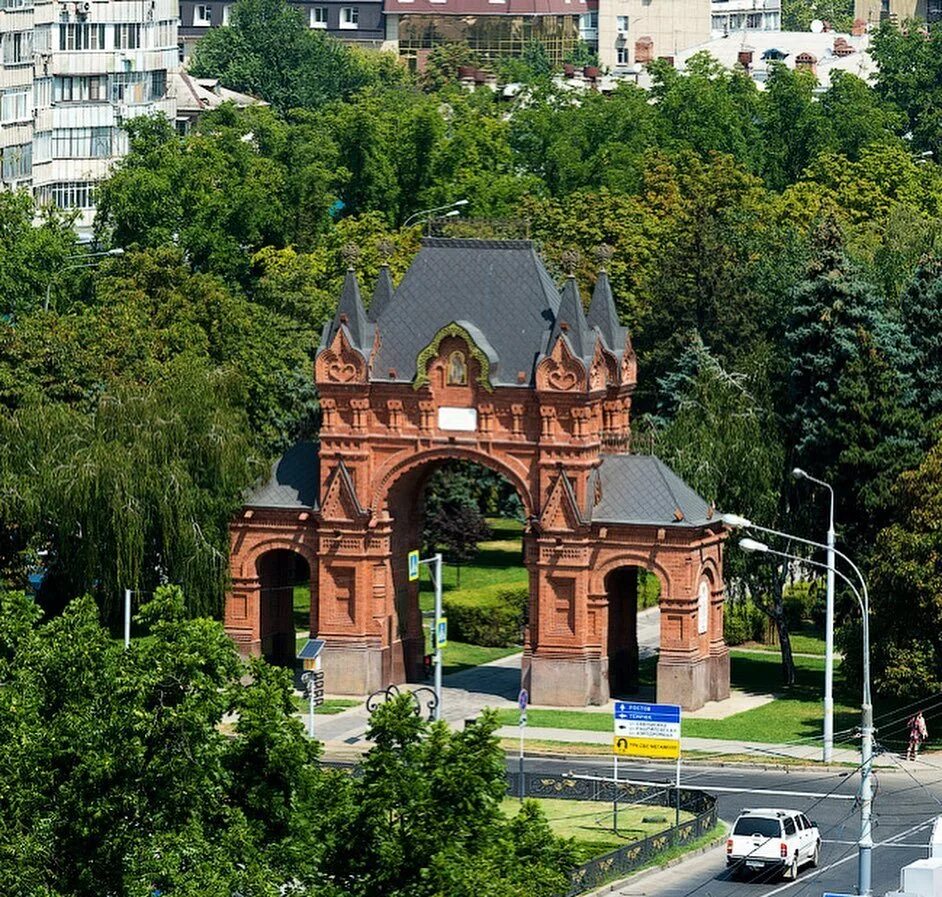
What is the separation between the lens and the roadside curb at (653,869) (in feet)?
297

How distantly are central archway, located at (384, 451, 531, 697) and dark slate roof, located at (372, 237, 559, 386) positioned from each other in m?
3.09

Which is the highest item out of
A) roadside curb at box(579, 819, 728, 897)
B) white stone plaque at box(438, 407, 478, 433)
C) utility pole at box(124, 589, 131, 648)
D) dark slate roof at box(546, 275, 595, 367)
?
dark slate roof at box(546, 275, 595, 367)

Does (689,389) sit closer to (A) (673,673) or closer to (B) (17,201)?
(A) (673,673)

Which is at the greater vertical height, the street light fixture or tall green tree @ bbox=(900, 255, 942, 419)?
the street light fixture

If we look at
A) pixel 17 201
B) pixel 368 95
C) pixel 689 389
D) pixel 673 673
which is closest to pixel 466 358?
pixel 673 673

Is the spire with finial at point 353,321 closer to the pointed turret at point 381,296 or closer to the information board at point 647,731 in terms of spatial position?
the pointed turret at point 381,296

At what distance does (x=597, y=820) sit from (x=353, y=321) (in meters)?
23.3

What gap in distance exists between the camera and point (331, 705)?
11606 cm

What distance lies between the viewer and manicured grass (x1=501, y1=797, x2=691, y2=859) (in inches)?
3794

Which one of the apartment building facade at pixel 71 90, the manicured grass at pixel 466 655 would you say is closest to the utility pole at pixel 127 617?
the manicured grass at pixel 466 655

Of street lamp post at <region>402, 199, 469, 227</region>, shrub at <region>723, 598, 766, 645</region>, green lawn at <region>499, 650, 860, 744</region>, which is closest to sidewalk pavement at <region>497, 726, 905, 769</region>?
green lawn at <region>499, 650, 860, 744</region>

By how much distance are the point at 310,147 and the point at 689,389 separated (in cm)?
5141

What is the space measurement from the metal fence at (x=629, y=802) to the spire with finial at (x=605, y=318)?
1948 centimetres

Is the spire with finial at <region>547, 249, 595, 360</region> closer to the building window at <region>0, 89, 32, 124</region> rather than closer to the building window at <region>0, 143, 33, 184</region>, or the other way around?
the building window at <region>0, 89, 32, 124</region>
